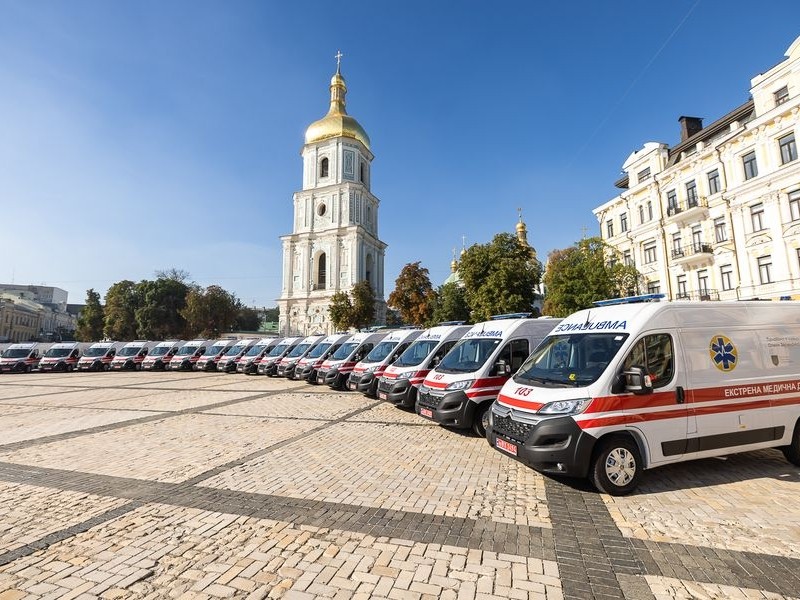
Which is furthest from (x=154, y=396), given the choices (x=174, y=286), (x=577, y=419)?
(x=174, y=286)

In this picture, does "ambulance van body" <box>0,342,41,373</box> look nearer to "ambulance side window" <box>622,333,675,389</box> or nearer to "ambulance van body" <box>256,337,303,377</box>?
"ambulance van body" <box>256,337,303,377</box>

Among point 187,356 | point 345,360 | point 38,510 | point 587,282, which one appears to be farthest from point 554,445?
point 187,356

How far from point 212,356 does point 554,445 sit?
27.4 m

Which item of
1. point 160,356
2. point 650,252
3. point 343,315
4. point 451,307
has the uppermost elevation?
point 650,252

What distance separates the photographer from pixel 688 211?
27.0 m

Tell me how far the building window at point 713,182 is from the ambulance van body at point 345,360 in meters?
23.8

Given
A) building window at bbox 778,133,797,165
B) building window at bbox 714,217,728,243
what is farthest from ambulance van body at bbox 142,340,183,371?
building window at bbox 778,133,797,165

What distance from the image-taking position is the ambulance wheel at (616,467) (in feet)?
16.6

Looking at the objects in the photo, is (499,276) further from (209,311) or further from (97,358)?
(209,311)

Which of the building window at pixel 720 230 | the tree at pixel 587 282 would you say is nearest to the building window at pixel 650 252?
the tree at pixel 587 282

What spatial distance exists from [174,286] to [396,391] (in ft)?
175

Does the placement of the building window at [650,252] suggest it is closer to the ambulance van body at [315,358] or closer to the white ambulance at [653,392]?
the ambulance van body at [315,358]

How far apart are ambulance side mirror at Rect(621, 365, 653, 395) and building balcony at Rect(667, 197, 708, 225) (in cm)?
2747

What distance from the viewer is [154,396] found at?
15586mm
